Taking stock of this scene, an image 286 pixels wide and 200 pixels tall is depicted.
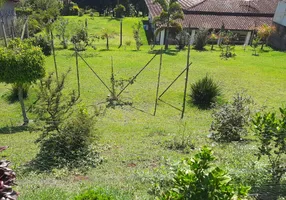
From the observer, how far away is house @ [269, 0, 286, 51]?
862 inches

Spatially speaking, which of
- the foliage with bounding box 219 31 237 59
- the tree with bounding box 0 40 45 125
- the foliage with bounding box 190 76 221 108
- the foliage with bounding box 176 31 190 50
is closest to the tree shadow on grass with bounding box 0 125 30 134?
the tree with bounding box 0 40 45 125

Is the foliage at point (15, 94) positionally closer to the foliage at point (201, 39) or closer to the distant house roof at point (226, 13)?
the foliage at point (201, 39)

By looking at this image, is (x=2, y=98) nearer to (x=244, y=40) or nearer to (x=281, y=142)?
(x=281, y=142)

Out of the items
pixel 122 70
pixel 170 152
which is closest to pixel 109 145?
pixel 170 152

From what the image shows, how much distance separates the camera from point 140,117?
1064cm

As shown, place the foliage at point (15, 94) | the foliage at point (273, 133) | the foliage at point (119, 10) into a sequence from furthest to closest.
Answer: the foliage at point (119, 10)
the foliage at point (15, 94)
the foliage at point (273, 133)

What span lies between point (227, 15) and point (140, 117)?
60.6 feet

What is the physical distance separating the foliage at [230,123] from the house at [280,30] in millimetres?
15626

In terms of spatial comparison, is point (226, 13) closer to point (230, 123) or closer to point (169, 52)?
point (169, 52)

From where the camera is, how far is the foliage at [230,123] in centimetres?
812

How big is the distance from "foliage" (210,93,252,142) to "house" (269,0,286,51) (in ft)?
51.3

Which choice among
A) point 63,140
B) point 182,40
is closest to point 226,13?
point 182,40

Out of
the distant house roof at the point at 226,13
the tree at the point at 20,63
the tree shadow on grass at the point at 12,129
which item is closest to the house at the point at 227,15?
the distant house roof at the point at 226,13

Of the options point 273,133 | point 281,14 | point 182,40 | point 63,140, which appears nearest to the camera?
point 273,133
